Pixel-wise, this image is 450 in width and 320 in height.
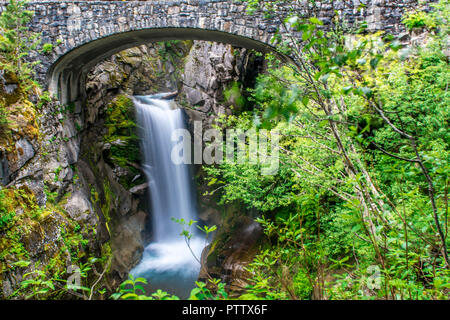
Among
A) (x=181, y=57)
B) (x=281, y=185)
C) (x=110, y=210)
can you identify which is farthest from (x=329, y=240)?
(x=181, y=57)

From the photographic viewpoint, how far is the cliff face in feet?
13.9

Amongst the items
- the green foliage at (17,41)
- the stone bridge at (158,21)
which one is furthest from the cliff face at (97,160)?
the stone bridge at (158,21)

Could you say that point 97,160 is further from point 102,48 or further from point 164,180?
point 102,48

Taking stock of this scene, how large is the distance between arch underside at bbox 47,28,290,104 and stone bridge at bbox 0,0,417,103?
0.09 feet

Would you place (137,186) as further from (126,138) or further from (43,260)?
(43,260)

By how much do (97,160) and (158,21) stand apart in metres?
4.51

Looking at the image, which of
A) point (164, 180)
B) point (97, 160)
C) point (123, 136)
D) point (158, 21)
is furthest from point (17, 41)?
point (164, 180)

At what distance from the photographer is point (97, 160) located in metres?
8.39

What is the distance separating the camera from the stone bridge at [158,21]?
5688 mm

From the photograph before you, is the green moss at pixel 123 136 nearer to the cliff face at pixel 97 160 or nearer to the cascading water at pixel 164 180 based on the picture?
the cliff face at pixel 97 160

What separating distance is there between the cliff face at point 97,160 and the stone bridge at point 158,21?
147cm

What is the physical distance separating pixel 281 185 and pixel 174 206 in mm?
5482

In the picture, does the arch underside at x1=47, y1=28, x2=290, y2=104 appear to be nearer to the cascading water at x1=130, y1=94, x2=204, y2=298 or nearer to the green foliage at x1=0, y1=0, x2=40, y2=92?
the green foliage at x1=0, y1=0, x2=40, y2=92

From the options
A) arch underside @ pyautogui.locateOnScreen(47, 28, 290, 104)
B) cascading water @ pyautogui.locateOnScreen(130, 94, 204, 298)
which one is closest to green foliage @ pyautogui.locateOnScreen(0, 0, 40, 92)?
arch underside @ pyautogui.locateOnScreen(47, 28, 290, 104)
